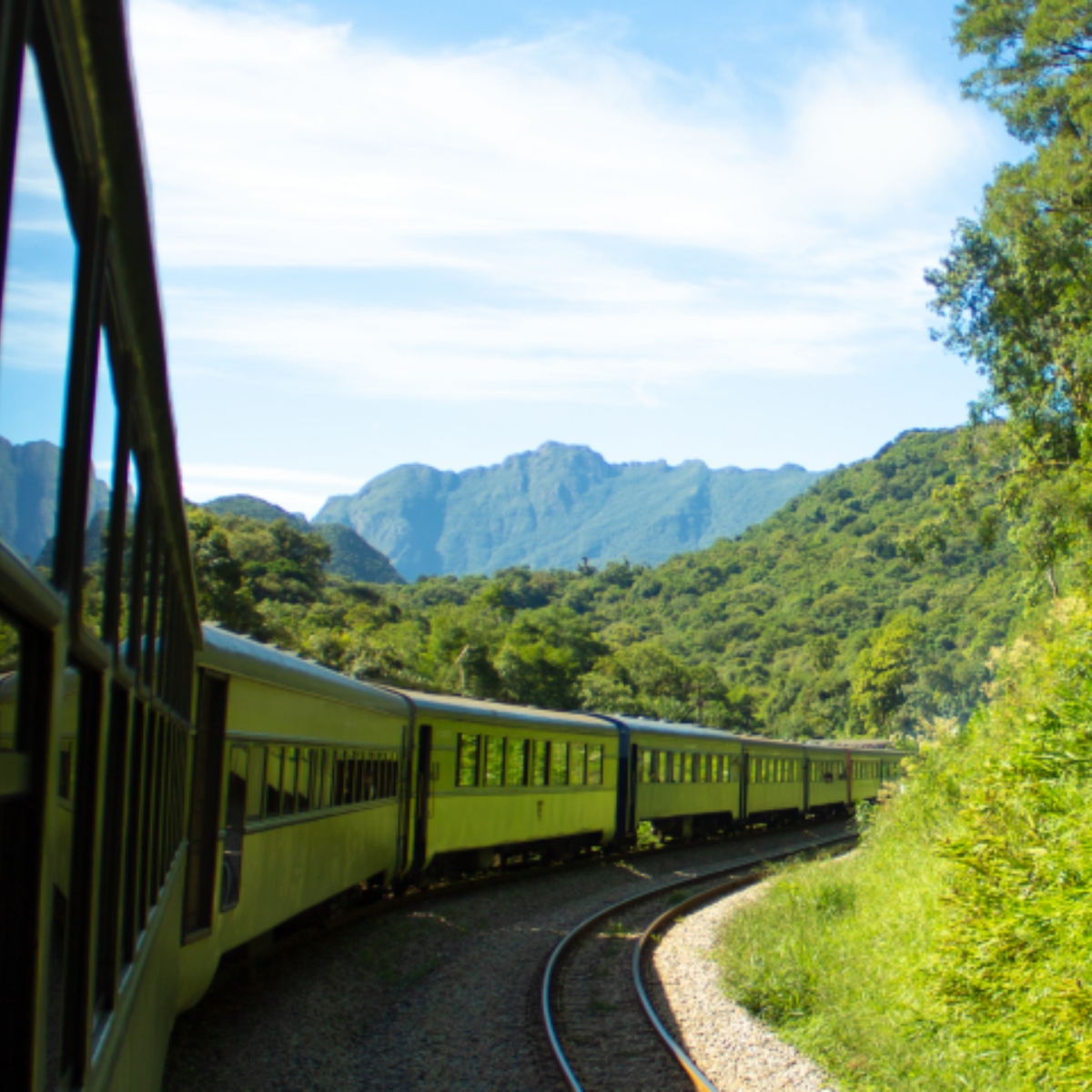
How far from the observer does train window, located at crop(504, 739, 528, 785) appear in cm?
1598

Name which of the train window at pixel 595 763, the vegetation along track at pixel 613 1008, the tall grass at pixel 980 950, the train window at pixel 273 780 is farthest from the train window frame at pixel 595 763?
the train window at pixel 273 780

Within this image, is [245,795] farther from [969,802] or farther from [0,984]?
[0,984]

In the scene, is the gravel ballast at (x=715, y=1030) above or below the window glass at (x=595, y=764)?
below

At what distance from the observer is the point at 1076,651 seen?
10211 mm

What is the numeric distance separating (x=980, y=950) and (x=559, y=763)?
10.3m

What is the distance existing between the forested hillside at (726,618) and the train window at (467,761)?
42.6ft

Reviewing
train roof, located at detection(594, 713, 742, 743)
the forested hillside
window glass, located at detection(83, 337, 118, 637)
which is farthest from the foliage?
window glass, located at detection(83, 337, 118, 637)

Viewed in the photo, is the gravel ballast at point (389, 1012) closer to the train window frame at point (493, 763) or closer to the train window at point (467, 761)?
the train window at point (467, 761)

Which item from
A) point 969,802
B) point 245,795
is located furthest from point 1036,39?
point 245,795

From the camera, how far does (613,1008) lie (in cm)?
941

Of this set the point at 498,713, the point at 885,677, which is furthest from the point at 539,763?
the point at 885,677

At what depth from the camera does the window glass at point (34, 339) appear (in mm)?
1237

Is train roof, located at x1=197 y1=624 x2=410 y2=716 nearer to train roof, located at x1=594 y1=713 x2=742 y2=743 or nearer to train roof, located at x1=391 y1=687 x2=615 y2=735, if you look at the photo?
train roof, located at x1=391 y1=687 x2=615 y2=735

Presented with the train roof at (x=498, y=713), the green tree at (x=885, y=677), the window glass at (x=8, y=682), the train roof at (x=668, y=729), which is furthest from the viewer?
the green tree at (x=885, y=677)
